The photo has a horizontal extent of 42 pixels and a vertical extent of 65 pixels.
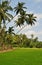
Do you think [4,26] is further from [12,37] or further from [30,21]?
[30,21]

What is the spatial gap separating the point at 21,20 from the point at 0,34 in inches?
349

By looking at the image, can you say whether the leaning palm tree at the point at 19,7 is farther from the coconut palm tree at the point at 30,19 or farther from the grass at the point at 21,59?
the grass at the point at 21,59

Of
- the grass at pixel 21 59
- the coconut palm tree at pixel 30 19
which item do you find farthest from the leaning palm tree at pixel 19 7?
the grass at pixel 21 59

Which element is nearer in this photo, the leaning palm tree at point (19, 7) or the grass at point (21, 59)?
the grass at point (21, 59)

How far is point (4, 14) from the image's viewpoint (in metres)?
52.8

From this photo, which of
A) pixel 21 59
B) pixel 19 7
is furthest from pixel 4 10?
pixel 21 59

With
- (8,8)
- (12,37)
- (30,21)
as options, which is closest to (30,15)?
(30,21)

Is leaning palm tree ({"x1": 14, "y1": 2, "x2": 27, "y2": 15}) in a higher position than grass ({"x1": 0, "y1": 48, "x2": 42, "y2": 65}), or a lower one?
higher

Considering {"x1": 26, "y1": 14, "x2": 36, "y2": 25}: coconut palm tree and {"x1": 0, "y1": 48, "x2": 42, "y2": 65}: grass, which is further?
{"x1": 26, "y1": 14, "x2": 36, "y2": 25}: coconut palm tree

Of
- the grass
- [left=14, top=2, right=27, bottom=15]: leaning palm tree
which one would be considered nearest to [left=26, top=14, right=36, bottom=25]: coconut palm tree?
[left=14, top=2, right=27, bottom=15]: leaning palm tree

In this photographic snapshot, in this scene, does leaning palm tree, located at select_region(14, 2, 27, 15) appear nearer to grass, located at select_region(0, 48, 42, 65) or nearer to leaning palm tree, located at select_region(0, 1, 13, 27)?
leaning palm tree, located at select_region(0, 1, 13, 27)

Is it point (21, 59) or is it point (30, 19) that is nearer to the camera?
point (21, 59)

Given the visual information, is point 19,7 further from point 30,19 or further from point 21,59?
point 21,59

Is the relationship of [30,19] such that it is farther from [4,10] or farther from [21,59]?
[21,59]
